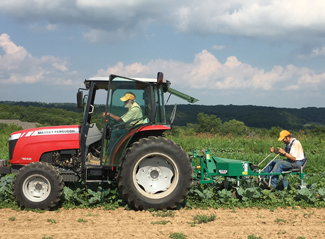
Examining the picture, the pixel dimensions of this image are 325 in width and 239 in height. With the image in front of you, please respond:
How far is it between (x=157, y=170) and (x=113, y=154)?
781 mm

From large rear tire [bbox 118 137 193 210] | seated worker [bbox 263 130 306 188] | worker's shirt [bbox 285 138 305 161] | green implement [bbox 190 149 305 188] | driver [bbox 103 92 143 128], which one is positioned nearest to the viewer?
large rear tire [bbox 118 137 193 210]

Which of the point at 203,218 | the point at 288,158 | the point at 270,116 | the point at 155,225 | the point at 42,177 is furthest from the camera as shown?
the point at 270,116

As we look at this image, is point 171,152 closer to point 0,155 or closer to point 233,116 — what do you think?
point 0,155

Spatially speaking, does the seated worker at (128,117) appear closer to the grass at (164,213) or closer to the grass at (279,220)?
the grass at (164,213)

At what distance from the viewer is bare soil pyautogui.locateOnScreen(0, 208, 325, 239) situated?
4647 mm

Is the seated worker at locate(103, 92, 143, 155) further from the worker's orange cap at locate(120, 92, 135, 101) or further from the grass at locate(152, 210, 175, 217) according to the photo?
the grass at locate(152, 210, 175, 217)

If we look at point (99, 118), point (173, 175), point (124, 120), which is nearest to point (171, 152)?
point (173, 175)

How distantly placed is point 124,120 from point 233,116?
280ft

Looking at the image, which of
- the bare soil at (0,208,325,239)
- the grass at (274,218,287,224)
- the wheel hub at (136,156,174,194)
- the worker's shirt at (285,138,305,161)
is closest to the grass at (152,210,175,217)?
the bare soil at (0,208,325,239)

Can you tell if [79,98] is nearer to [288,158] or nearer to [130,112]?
[130,112]

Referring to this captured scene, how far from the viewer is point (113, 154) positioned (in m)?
5.67

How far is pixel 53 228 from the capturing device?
15.9 ft

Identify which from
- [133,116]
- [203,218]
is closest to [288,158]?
[203,218]

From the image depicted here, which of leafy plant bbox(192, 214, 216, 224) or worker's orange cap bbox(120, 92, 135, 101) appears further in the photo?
worker's orange cap bbox(120, 92, 135, 101)
